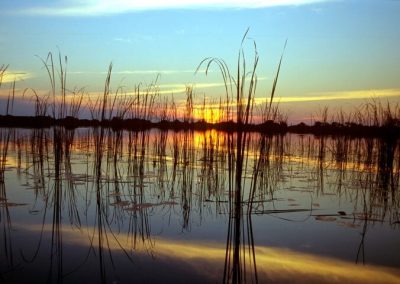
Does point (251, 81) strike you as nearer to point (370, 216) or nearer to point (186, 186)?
point (370, 216)

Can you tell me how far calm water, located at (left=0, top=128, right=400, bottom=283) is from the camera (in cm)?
252

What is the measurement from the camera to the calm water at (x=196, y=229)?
252cm

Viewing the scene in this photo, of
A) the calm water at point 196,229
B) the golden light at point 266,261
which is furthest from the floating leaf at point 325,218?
the golden light at point 266,261

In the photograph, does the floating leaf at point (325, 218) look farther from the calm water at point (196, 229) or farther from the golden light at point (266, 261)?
the golden light at point (266, 261)

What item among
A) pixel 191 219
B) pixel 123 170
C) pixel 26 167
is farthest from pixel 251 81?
pixel 26 167

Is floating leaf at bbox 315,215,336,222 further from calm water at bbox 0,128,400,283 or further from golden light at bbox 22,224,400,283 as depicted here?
golden light at bbox 22,224,400,283

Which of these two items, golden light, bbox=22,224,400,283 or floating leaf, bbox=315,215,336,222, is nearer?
golden light, bbox=22,224,400,283

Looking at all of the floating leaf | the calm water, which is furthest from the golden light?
the floating leaf

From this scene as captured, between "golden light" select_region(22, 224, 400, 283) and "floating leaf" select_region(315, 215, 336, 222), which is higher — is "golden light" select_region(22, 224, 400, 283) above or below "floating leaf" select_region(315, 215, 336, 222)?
below

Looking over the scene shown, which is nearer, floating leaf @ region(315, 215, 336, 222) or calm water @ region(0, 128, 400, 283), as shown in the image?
calm water @ region(0, 128, 400, 283)

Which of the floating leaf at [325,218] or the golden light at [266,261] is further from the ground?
the floating leaf at [325,218]

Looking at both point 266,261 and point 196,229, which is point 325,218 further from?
point 266,261

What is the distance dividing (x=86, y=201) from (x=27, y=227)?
1027 mm

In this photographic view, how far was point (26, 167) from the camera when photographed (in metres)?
6.77
